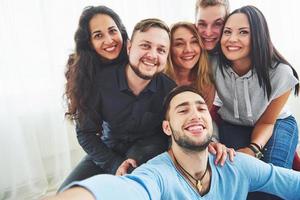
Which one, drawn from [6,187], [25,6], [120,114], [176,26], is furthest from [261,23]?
[6,187]

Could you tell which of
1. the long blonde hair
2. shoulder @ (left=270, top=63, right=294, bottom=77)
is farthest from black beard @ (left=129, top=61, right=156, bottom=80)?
shoulder @ (left=270, top=63, right=294, bottom=77)

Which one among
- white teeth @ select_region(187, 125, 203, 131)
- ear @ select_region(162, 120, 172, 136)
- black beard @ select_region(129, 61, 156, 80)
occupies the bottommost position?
ear @ select_region(162, 120, 172, 136)

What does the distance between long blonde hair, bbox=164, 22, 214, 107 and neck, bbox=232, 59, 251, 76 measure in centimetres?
12

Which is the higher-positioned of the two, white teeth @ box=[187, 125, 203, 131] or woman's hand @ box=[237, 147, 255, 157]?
white teeth @ box=[187, 125, 203, 131]

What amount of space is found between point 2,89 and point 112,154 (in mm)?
819

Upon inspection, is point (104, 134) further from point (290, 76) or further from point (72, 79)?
point (290, 76)

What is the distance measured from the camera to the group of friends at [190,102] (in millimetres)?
1271

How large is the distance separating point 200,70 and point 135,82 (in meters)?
0.36

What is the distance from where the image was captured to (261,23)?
1.55 meters

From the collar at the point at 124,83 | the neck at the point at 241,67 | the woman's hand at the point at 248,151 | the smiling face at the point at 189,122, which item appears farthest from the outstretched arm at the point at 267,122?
the collar at the point at 124,83

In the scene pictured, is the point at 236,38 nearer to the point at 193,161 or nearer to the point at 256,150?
the point at 256,150

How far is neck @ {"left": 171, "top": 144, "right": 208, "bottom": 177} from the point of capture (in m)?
1.25

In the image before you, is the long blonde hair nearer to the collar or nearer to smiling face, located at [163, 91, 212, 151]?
the collar

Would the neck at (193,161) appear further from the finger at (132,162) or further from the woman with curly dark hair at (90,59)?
the woman with curly dark hair at (90,59)
